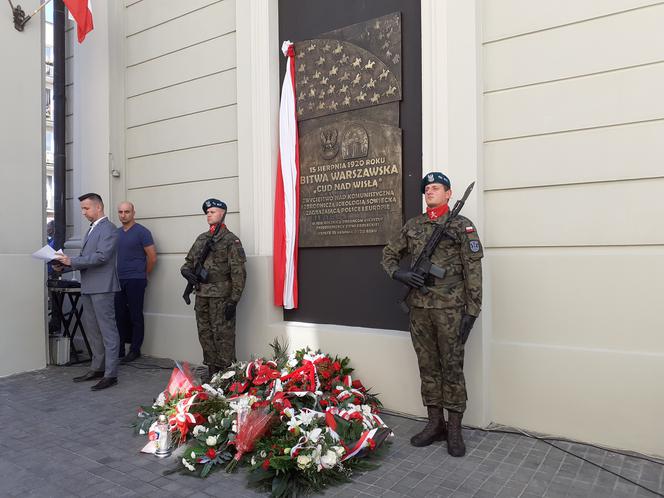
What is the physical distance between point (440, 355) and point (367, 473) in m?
1.00

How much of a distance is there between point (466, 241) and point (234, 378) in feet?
7.86

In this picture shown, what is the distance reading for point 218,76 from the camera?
619 cm

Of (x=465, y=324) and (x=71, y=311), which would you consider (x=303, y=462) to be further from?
(x=71, y=311)

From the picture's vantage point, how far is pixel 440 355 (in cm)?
391

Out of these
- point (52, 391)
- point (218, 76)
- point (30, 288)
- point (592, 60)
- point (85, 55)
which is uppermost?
point (85, 55)

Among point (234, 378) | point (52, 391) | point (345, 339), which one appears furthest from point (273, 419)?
point (52, 391)

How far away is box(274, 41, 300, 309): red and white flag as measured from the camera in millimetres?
5570

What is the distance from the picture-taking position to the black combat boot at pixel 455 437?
3689mm

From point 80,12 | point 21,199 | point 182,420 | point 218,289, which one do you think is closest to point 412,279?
point 182,420

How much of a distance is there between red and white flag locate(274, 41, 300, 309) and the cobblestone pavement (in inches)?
70.4

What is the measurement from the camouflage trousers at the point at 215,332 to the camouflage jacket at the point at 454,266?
2.11 metres

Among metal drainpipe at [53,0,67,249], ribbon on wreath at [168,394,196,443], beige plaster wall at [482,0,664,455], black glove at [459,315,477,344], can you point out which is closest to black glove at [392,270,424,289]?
black glove at [459,315,477,344]

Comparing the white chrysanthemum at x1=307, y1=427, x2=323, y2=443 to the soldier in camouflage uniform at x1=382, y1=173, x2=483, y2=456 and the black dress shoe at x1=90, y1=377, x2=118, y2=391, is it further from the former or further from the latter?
the black dress shoe at x1=90, y1=377, x2=118, y2=391

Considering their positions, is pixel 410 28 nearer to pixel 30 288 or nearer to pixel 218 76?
pixel 218 76
